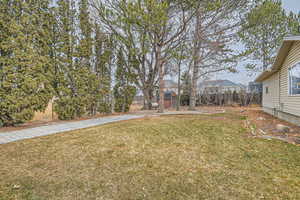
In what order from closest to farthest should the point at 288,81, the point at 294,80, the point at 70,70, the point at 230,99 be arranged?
the point at 294,80
the point at 288,81
the point at 70,70
the point at 230,99

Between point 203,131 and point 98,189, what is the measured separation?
358cm

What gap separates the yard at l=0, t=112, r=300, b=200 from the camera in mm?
2029

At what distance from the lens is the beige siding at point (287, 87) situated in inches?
225

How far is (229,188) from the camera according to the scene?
2.14 m

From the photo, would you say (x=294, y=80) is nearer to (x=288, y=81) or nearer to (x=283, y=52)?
(x=288, y=81)

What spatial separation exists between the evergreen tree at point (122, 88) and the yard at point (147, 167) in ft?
16.0

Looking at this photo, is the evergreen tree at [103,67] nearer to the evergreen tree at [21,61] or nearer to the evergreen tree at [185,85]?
the evergreen tree at [21,61]

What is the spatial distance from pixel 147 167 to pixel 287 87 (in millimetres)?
7430

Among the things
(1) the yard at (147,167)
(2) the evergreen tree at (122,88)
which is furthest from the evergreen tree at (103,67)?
(1) the yard at (147,167)

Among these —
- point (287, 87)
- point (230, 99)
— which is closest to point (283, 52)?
point (287, 87)

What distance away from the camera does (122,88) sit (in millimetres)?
9109

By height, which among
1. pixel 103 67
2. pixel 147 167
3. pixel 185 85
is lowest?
pixel 147 167

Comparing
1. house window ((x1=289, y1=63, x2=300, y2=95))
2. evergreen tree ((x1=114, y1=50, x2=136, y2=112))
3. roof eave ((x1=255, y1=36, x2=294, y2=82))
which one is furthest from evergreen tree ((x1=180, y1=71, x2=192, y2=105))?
house window ((x1=289, y1=63, x2=300, y2=95))

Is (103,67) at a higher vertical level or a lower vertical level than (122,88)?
higher
